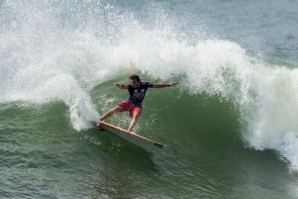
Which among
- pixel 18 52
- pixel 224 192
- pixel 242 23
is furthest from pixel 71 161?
pixel 242 23

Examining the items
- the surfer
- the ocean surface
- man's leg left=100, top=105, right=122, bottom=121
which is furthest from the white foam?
the surfer

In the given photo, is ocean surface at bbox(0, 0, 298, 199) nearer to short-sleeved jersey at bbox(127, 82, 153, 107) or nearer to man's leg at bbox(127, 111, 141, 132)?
man's leg at bbox(127, 111, 141, 132)

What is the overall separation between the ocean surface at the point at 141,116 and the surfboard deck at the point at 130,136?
0.22m

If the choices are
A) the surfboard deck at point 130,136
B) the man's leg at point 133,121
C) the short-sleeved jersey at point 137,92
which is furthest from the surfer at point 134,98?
the surfboard deck at point 130,136

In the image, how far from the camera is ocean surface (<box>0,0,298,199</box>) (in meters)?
8.60

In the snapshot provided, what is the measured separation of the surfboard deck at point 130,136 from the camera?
9.45 m

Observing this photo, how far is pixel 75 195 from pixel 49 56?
8.04 m

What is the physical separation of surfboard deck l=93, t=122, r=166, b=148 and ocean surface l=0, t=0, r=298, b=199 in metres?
0.22

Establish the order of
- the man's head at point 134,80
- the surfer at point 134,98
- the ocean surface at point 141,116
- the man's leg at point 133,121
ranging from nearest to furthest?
the ocean surface at point 141,116 < the man's leg at point 133,121 < the man's head at point 134,80 < the surfer at point 134,98

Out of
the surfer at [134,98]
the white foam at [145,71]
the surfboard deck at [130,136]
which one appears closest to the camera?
the surfboard deck at [130,136]

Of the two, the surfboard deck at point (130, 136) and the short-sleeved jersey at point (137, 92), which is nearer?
the surfboard deck at point (130, 136)

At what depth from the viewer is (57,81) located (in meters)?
11.8

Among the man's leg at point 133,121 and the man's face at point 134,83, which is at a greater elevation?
the man's face at point 134,83

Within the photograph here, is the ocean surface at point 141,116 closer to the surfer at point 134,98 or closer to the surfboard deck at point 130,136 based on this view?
the surfboard deck at point 130,136
